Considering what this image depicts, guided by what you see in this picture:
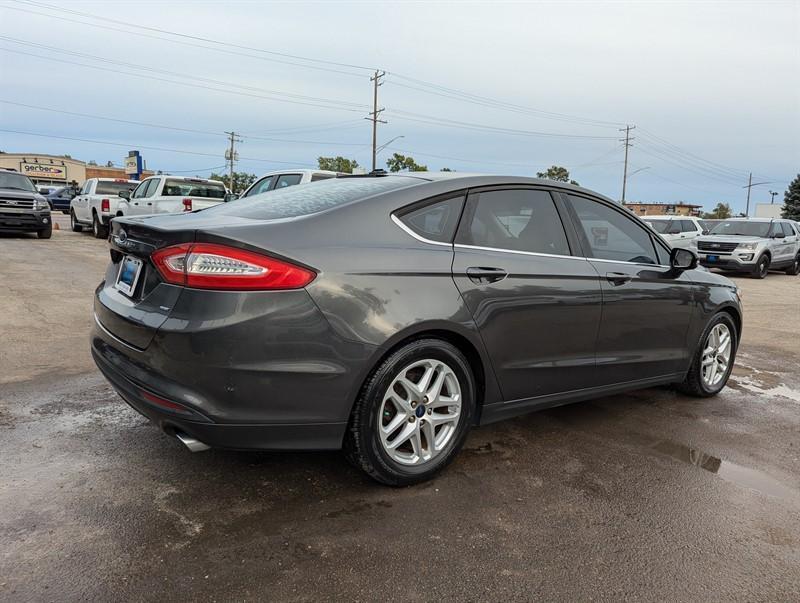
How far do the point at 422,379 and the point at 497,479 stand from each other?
72 cm

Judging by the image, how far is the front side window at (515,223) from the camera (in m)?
3.34

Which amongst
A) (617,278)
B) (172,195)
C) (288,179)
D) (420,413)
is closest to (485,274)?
(420,413)

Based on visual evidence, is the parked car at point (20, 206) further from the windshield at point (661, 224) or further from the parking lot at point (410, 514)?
the windshield at point (661, 224)

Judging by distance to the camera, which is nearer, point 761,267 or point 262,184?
point 262,184

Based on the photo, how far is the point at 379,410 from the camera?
9.50ft

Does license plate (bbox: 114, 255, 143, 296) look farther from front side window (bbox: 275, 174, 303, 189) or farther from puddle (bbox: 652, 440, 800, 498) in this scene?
front side window (bbox: 275, 174, 303, 189)

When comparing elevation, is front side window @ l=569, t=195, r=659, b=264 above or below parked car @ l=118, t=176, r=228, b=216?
below

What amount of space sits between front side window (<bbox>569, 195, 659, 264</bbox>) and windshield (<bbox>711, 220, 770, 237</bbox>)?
1550cm

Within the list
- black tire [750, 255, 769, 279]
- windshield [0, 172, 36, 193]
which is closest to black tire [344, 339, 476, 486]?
windshield [0, 172, 36, 193]

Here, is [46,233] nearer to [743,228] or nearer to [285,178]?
[285,178]

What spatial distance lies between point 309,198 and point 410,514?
1712 mm

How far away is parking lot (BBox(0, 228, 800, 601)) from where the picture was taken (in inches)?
92.4

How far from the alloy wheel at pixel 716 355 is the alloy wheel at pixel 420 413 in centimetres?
266

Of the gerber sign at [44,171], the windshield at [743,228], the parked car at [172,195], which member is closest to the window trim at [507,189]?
the parked car at [172,195]
